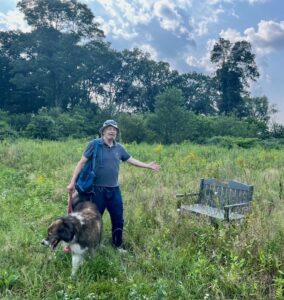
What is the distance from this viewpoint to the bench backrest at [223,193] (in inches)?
278

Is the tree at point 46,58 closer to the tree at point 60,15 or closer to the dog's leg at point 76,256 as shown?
the tree at point 60,15

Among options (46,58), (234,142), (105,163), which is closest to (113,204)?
(105,163)

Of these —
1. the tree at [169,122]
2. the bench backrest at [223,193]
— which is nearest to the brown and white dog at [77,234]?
the bench backrest at [223,193]

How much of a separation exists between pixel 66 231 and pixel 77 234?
0.17 m

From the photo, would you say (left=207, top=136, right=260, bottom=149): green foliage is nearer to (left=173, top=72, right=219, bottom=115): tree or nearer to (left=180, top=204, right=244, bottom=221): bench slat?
(left=180, top=204, right=244, bottom=221): bench slat

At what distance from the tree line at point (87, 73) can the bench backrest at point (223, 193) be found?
3034 cm

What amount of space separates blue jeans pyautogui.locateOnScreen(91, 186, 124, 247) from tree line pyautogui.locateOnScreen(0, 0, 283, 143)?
3177 centimetres

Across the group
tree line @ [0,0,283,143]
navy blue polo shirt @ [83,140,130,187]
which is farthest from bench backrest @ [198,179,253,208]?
tree line @ [0,0,283,143]

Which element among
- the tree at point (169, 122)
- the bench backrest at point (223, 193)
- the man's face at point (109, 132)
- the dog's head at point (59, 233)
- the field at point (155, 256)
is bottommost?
the field at point (155, 256)

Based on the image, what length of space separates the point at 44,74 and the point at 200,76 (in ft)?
78.4

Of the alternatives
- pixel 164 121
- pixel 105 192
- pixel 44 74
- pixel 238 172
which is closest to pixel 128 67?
pixel 44 74

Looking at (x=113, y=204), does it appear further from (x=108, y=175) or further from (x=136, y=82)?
(x=136, y=82)

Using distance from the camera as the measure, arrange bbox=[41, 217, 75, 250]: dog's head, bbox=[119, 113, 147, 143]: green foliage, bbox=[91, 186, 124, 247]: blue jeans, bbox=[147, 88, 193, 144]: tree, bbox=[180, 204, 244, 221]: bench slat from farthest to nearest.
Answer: bbox=[147, 88, 193, 144]: tree < bbox=[119, 113, 147, 143]: green foliage < bbox=[180, 204, 244, 221]: bench slat < bbox=[91, 186, 124, 247]: blue jeans < bbox=[41, 217, 75, 250]: dog's head

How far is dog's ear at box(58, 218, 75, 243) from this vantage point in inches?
184
